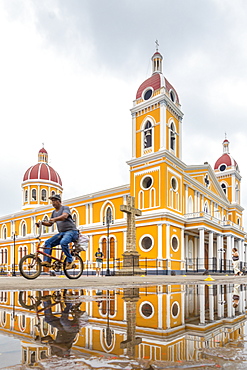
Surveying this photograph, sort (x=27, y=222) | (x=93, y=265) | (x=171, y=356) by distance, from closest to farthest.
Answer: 1. (x=171, y=356)
2. (x=93, y=265)
3. (x=27, y=222)

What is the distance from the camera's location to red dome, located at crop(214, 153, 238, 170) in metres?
48.2

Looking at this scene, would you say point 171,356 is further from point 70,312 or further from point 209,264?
point 209,264

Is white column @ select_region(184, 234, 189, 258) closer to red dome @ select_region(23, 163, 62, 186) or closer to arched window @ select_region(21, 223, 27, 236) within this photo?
arched window @ select_region(21, 223, 27, 236)

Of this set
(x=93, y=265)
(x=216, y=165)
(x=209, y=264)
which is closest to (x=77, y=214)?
(x=93, y=265)

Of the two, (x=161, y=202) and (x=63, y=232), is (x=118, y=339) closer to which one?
(x=63, y=232)

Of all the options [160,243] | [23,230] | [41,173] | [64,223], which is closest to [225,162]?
[160,243]

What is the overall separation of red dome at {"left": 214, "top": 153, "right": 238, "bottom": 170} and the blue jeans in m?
45.5

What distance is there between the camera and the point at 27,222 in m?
48.8

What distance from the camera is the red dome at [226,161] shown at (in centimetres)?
4819

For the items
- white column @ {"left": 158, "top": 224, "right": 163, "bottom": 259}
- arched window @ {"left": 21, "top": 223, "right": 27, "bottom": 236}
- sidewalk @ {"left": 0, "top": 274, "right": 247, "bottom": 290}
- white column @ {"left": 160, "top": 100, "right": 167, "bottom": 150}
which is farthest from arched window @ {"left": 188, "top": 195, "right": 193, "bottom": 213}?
arched window @ {"left": 21, "top": 223, "right": 27, "bottom": 236}

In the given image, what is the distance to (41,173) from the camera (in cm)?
5366

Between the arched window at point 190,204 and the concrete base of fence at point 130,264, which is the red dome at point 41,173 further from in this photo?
the concrete base of fence at point 130,264

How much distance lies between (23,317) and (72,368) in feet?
4.37

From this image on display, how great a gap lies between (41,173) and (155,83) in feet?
96.0
